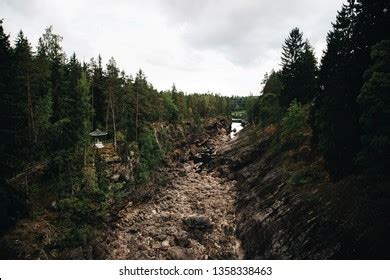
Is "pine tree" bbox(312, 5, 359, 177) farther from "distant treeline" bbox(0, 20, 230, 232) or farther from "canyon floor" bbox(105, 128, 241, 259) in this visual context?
"distant treeline" bbox(0, 20, 230, 232)

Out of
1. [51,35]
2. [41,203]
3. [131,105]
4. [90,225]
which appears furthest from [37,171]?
[51,35]

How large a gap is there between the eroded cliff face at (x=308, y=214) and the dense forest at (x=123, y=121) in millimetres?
822

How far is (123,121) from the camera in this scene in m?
47.2

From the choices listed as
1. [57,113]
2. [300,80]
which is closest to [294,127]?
[300,80]

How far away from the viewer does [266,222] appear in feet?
82.9

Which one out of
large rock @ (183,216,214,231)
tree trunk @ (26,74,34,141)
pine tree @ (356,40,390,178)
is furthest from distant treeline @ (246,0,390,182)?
tree trunk @ (26,74,34,141)

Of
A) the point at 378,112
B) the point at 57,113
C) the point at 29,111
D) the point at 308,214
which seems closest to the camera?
the point at 378,112

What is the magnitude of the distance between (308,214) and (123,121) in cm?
3284

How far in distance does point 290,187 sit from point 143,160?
74.0 ft

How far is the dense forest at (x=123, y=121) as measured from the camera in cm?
1805

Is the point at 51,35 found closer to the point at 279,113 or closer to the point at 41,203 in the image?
the point at 41,203

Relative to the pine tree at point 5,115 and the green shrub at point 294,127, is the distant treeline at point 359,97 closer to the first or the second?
the green shrub at point 294,127

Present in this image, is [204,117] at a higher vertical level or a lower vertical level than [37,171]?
higher

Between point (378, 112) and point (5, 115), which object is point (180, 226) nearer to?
point (5, 115)
